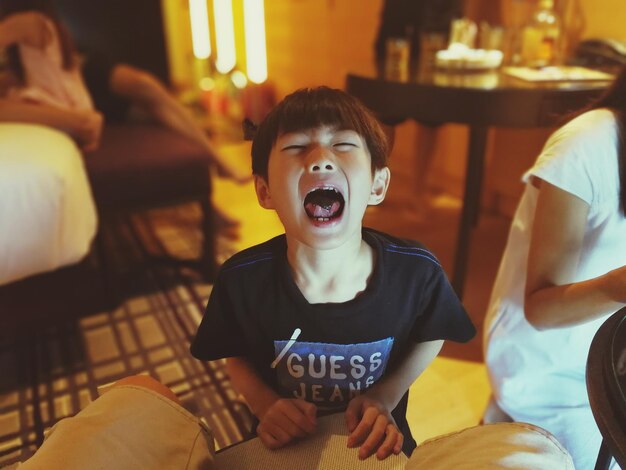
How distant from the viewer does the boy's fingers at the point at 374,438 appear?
577 mm

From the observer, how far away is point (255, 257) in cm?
73

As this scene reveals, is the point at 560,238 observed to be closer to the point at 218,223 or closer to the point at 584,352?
the point at 584,352

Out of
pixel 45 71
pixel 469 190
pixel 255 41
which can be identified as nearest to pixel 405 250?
pixel 469 190

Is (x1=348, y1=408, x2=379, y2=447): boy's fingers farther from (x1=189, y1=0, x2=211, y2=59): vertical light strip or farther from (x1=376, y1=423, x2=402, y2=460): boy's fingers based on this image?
(x1=189, y1=0, x2=211, y2=59): vertical light strip

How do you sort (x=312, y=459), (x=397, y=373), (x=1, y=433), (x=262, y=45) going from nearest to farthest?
(x=312, y=459)
(x=397, y=373)
(x=1, y=433)
(x=262, y=45)

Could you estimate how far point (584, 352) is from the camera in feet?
2.96

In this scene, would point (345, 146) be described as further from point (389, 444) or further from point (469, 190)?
point (469, 190)

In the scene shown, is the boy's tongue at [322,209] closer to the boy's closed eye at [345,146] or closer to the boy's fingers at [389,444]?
the boy's closed eye at [345,146]

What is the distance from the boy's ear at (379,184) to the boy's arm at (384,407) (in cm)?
21

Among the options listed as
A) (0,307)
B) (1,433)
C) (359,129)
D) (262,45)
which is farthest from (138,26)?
(359,129)

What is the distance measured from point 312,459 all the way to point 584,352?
55 cm

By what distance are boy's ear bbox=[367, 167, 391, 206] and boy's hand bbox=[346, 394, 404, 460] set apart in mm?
254

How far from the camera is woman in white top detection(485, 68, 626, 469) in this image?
2.61 ft

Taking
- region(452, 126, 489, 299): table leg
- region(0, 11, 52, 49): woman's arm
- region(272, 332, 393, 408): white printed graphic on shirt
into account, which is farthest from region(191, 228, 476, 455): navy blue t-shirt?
region(0, 11, 52, 49): woman's arm
